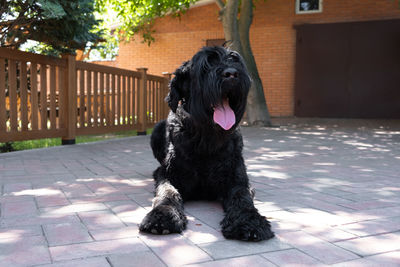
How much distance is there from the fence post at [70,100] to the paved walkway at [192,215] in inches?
51.9

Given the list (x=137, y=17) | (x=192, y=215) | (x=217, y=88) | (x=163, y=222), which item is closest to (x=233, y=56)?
(x=217, y=88)

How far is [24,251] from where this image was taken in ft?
6.45

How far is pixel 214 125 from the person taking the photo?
2.69m

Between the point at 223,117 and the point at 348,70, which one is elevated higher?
the point at 348,70

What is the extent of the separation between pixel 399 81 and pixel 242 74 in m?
12.0

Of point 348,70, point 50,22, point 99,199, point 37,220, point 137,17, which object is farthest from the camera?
point 137,17

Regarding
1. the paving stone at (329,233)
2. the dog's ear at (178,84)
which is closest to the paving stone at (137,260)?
the paving stone at (329,233)

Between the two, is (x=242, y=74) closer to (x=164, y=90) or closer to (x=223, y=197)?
(x=223, y=197)

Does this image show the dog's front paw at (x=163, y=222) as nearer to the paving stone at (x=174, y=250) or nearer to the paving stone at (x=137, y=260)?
the paving stone at (x=174, y=250)

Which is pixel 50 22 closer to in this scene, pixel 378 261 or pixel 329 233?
pixel 329 233

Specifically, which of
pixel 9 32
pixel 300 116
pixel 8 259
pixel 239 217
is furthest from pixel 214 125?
pixel 300 116

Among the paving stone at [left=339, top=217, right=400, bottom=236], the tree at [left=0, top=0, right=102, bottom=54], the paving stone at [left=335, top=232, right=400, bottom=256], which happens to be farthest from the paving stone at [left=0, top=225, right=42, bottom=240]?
the tree at [left=0, top=0, right=102, bottom=54]

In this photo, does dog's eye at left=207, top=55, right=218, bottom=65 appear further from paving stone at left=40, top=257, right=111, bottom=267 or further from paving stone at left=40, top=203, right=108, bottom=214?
paving stone at left=40, top=257, right=111, bottom=267

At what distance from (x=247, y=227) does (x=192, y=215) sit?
24.3 inches
